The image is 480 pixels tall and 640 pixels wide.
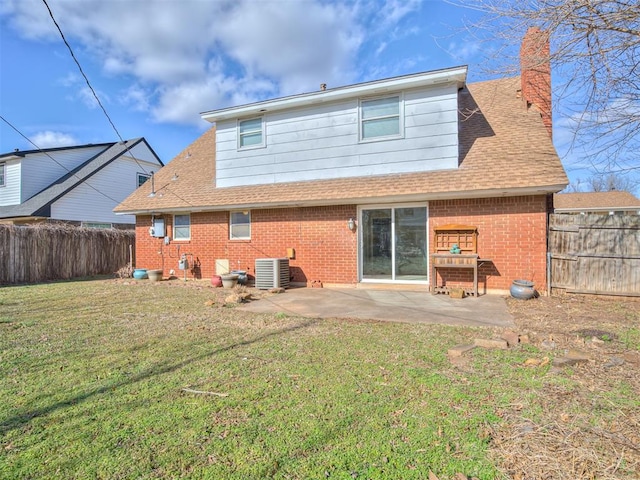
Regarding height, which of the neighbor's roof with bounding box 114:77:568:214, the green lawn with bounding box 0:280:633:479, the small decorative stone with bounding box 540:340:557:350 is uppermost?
the neighbor's roof with bounding box 114:77:568:214

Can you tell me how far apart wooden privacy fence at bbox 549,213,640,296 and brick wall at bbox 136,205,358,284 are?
4.90 m

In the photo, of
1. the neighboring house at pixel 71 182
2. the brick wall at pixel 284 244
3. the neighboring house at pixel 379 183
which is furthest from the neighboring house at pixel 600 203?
the neighboring house at pixel 71 182

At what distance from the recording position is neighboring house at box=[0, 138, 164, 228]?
18.3 meters

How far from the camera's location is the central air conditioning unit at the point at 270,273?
9938 millimetres

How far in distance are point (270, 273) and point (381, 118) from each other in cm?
533

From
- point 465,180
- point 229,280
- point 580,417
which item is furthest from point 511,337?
point 229,280

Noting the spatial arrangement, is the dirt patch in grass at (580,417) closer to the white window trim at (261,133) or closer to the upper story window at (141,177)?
the white window trim at (261,133)

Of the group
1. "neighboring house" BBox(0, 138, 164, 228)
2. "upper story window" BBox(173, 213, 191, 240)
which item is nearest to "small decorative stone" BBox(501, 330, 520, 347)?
"upper story window" BBox(173, 213, 191, 240)

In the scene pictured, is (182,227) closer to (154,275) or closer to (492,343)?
(154,275)

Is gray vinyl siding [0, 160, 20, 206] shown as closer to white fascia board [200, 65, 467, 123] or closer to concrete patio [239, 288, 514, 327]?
white fascia board [200, 65, 467, 123]

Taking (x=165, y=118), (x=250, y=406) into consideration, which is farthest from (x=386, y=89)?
(x=165, y=118)

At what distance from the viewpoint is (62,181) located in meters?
19.9

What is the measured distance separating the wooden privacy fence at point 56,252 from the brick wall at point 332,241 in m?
2.92

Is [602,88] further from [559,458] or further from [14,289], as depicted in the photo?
[14,289]
